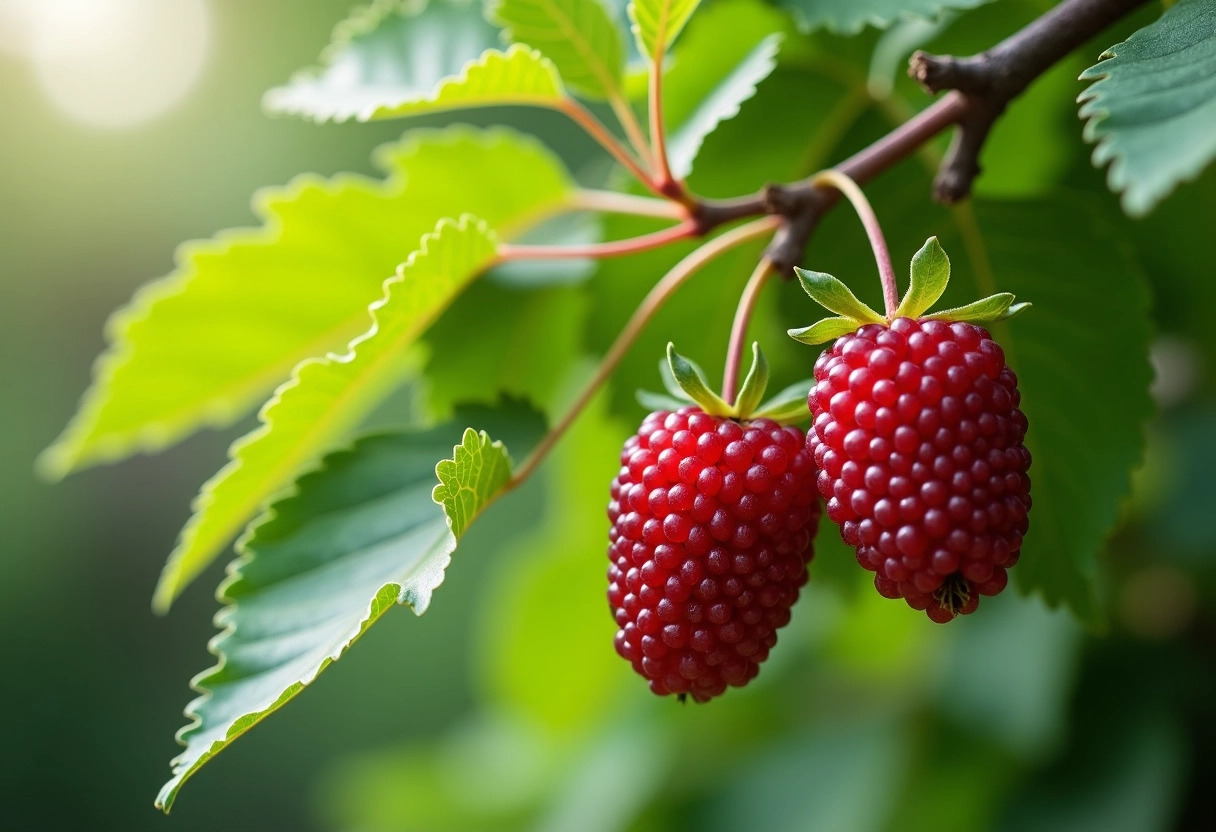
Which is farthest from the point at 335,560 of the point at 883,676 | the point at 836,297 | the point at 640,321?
the point at 883,676

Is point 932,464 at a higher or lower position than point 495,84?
lower

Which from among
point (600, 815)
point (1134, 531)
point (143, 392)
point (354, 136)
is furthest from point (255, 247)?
point (354, 136)

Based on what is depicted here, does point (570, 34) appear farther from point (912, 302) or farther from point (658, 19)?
point (912, 302)

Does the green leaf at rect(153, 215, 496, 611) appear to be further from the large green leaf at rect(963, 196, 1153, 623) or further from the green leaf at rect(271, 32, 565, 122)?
the large green leaf at rect(963, 196, 1153, 623)

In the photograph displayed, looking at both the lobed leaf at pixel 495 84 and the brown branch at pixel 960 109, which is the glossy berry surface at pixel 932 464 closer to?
the brown branch at pixel 960 109

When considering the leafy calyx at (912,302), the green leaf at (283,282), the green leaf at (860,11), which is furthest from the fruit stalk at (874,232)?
the green leaf at (283,282)

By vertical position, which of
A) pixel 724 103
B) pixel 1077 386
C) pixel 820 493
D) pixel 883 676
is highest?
pixel 724 103

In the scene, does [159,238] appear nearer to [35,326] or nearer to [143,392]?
[35,326]
